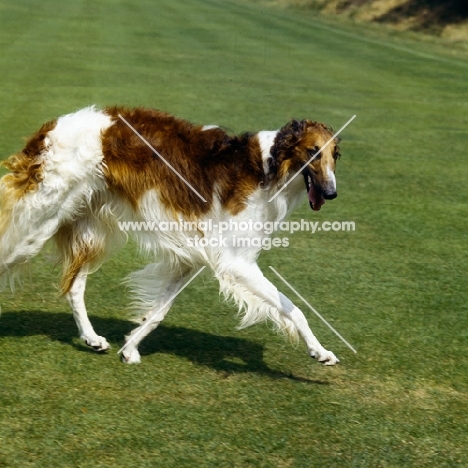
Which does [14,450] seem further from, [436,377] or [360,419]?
[436,377]

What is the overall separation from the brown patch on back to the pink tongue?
34 centimetres

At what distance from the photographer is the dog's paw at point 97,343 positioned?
5938 millimetres

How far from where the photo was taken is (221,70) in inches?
787

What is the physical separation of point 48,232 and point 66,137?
0.63 meters

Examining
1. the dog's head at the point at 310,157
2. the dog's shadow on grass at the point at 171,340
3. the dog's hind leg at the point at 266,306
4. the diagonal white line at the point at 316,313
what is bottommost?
the dog's shadow on grass at the point at 171,340

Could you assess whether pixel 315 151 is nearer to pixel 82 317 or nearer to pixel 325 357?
pixel 325 357

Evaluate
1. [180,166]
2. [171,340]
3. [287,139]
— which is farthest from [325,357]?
[180,166]

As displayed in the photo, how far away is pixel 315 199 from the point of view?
5.68m

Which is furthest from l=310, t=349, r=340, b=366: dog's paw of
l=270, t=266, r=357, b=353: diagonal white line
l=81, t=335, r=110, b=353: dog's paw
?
l=81, t=335, r=110, b=353: dog's paw

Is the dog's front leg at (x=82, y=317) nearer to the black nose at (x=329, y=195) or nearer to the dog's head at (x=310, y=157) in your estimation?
the dog's head at (x=310, y=157)

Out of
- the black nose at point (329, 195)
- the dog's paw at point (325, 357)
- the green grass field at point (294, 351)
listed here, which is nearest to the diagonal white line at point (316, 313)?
the green grass field at point (294, 351)

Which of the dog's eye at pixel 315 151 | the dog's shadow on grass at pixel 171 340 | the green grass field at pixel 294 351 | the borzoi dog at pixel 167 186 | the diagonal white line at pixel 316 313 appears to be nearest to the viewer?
the green grass field at pixel 294 351

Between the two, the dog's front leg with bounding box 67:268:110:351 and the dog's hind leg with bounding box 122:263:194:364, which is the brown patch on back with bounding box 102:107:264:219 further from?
the dog's front leg with bounding box 67:268:110:351

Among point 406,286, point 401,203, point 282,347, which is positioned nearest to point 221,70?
point 401,203
